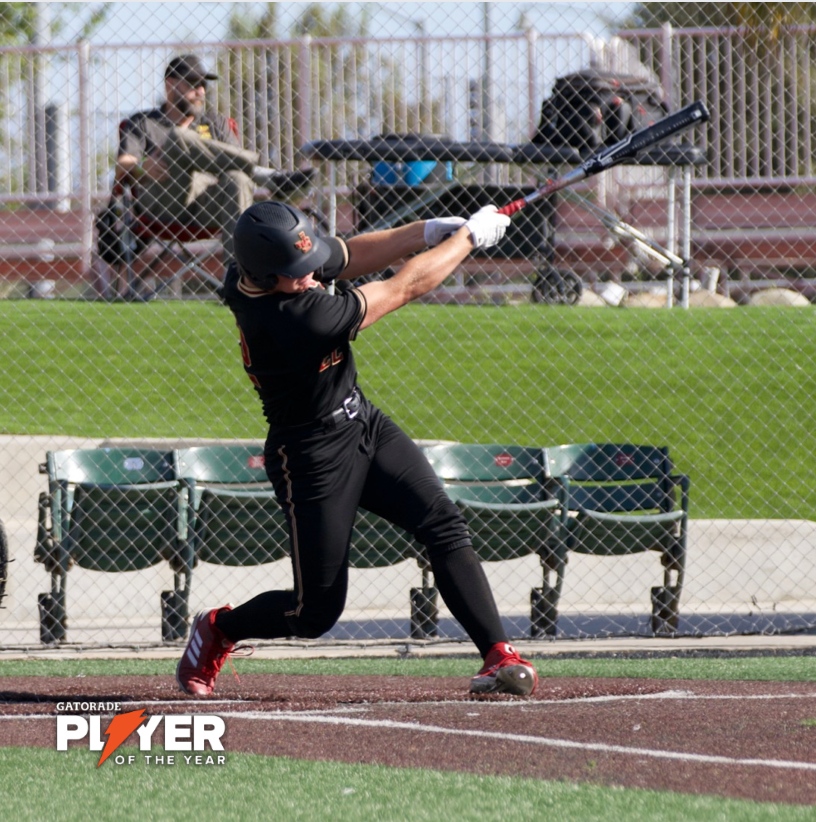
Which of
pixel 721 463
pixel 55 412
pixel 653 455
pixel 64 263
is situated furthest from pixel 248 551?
pixel 64 263

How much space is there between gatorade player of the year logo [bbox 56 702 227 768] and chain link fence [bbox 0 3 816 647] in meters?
3.34

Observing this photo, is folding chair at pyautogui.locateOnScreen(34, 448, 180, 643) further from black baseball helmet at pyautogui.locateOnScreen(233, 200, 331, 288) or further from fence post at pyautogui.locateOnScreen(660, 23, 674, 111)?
fence post at pyautogui.locateOnScreen(660, 23, 674, 111)

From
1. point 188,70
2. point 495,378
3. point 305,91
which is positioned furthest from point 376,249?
point 305,91

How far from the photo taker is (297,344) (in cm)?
431

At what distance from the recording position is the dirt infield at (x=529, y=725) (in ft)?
12.0

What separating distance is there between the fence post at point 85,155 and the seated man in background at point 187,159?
0.36 metres

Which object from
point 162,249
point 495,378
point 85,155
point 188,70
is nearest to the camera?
point 188,70

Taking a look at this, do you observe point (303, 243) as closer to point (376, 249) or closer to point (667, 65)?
point (376, 249)

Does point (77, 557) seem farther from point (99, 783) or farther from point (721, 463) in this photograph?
point (721, 463)

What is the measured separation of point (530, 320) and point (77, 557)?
4825 mm

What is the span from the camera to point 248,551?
7246mm

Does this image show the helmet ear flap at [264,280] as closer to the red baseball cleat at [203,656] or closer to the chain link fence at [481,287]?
the red baseball cleat at [203,656]

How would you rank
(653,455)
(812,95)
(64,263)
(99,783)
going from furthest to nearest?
1. (64,263)
2. (812,95)
3. (653,455)
4. (99,783)

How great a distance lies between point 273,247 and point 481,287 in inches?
278
